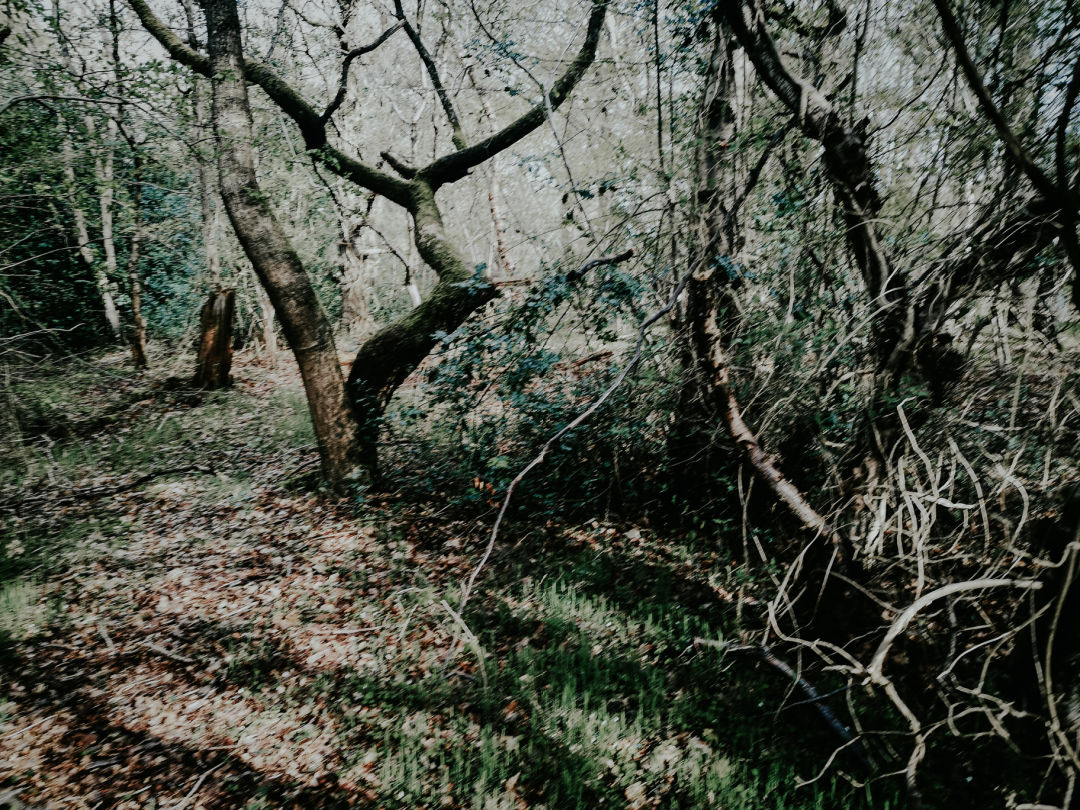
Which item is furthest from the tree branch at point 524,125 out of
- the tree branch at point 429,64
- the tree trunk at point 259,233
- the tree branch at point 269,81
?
the tree trunk at point 259,233

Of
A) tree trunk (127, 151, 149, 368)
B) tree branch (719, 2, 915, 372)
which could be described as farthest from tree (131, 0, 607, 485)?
tree trunk (127, 151, 149, 368)

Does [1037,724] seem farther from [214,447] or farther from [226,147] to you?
[214,447]

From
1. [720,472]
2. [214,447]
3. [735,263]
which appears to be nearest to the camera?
[735,263]

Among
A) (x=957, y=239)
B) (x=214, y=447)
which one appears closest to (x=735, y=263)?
(x=957, y=239)

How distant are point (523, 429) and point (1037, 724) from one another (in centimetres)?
417

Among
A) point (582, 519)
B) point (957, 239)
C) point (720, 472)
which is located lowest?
point (582, 519)

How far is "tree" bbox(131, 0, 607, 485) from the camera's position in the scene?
5.98 meters

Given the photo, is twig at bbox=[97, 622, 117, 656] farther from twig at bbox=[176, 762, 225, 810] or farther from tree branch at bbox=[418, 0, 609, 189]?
tree branch at bbox=[418, 0, 609, 189]

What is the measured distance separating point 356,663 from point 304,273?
4027mm

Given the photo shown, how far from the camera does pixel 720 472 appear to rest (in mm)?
5328

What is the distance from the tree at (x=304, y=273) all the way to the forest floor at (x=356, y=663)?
0.95 metres

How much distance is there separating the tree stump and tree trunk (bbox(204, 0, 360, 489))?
5030 millimetres

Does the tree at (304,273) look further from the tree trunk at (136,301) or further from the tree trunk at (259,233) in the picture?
Result: the tree trunk at (136,301)

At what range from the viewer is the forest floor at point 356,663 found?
3.30m
